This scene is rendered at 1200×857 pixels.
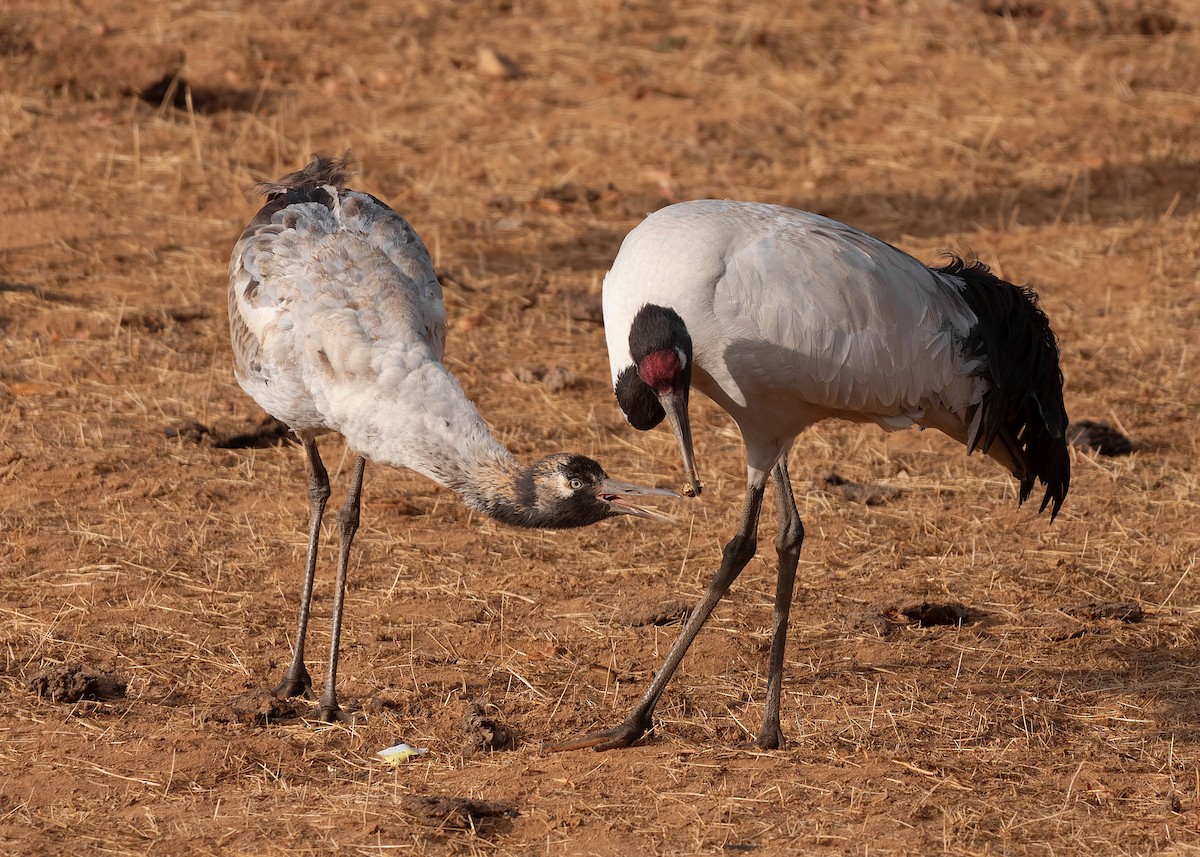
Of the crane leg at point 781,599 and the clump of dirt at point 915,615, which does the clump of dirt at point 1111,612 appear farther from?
the crane leg at point 781,599

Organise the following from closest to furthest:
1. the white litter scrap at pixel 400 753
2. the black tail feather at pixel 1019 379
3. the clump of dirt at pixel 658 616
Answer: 1. the white litter scrap at pixel 400 753
2. the black tail feather at pixel 1019 379
3. the clump of dirt at pixel 658 616

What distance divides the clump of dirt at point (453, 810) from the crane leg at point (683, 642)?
1.71ft

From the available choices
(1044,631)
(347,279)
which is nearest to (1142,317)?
(1044,631)

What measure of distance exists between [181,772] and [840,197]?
6.90 meters

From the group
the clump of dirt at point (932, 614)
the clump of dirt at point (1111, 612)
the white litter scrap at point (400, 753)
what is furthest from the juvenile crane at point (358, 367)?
the clump of dirt at point (1111, 612)

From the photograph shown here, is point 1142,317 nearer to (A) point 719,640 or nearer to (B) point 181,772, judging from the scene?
(A) point 719,640

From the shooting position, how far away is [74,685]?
496cm

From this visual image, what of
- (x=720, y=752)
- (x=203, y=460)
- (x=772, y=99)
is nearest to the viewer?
(x=720, y=752)

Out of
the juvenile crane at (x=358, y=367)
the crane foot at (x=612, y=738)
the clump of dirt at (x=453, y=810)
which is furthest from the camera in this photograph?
the crane foot at (x=612, y=738)

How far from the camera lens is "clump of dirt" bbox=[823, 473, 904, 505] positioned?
22.7 ft

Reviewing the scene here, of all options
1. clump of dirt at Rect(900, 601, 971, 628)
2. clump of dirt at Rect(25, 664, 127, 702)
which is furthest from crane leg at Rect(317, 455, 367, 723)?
clump of dirt at Rect(900, 601, 971, 628)

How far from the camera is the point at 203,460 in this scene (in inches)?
270

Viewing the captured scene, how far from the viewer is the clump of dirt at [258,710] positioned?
4.95 m

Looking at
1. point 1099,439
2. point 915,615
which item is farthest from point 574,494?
point 1099,439
